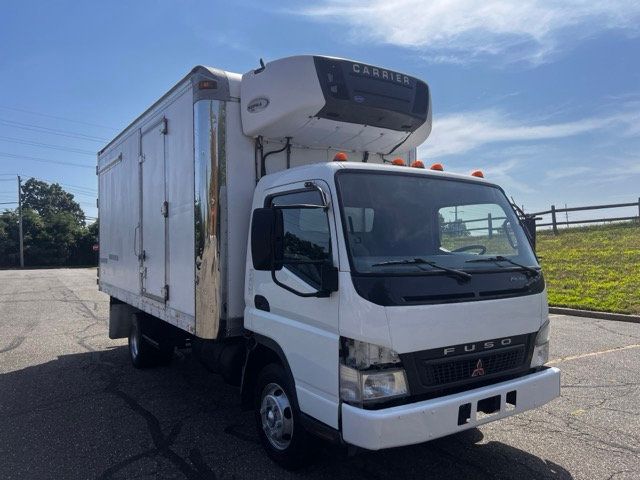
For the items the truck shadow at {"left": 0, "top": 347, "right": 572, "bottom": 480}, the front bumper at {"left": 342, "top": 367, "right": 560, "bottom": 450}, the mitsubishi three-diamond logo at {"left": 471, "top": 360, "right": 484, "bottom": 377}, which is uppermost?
the mitsubishi three-diamond logo at {"left": 471, "top": 360, "right": 484, "bottom": 377}

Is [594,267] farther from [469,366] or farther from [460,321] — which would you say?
[460,321]

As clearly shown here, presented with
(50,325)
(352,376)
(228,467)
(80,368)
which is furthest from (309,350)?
(50,325)

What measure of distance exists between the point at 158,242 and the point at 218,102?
75.5 inches

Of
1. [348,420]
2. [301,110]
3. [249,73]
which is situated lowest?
[348,420]

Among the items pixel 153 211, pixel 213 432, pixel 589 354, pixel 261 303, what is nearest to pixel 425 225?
pixel 261 303

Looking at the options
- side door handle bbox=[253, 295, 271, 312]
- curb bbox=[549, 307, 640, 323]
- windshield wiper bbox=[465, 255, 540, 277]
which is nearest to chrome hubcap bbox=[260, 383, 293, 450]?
side door handle bbox=[253, 295, 271, 312]

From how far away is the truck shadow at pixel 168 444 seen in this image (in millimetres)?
3887

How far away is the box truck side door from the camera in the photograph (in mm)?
5422

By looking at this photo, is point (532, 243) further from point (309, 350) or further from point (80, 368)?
point (80, 368)

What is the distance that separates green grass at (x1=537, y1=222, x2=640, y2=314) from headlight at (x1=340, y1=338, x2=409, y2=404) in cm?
926

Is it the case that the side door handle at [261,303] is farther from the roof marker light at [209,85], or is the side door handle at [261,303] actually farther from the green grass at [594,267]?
the green grass at [594,267]

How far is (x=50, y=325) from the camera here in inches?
439

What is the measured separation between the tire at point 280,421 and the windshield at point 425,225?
4.06ft

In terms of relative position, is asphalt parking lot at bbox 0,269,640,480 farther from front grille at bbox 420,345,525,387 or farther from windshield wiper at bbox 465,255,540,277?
windshield wiper at bbox 465,255,540,277
